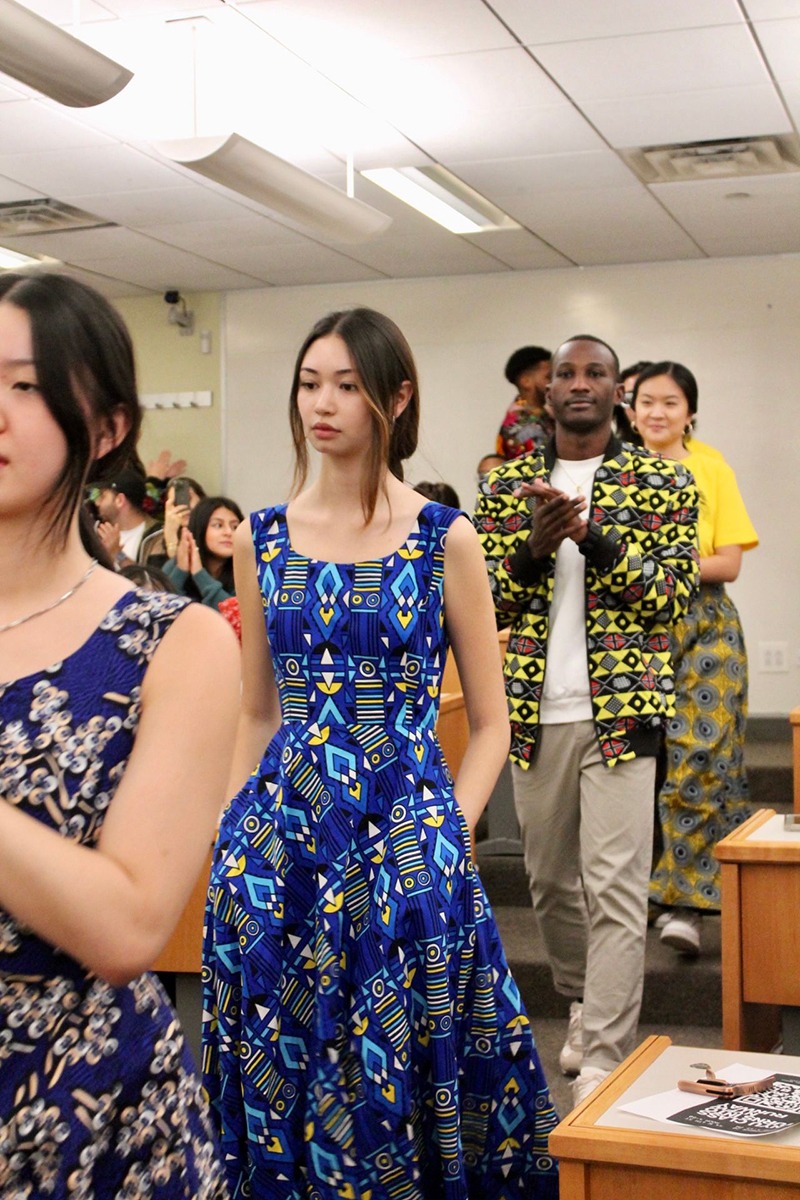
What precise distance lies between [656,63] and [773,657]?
4084 mm

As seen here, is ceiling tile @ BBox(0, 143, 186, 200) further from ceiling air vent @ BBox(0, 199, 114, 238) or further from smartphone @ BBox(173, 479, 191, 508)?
smartphone @ BBox(173, 479, 191, 508)

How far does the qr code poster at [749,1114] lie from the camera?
5.49 feet

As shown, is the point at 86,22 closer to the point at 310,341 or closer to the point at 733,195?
the point at 310,341

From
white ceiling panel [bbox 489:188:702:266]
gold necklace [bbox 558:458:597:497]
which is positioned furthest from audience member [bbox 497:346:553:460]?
gold necklace [bbox 558:458:597:497]

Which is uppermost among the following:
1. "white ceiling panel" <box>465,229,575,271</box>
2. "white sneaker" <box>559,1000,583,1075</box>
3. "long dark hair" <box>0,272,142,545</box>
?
"white ceiling panel" <box>465,229,575,271</box>

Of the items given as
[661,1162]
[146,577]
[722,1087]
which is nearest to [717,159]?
[146,577]

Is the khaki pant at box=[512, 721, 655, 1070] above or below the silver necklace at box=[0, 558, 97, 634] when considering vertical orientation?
below

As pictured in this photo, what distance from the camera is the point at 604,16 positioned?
14.8 ft

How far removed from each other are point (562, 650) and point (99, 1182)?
231cm

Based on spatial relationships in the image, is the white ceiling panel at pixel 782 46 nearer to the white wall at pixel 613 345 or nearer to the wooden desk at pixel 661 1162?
the white wall at pixel 613 345

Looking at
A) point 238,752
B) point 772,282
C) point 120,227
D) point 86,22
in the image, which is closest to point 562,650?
point 238,752

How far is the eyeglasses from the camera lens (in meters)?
1.81

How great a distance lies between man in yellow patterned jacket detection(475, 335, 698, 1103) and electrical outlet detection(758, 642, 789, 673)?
517 cm

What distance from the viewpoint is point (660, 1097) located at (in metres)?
1.81
